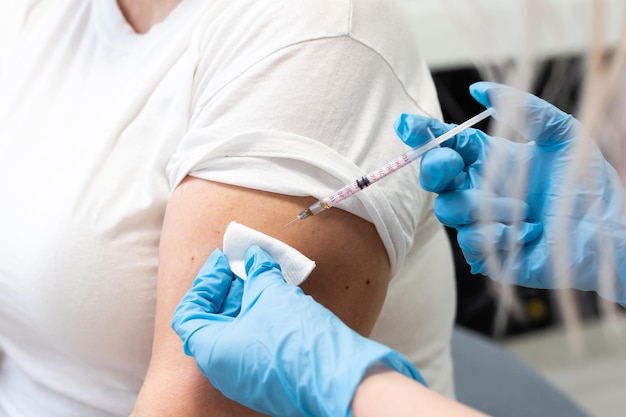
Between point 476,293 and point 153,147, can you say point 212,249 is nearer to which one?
point 153,147

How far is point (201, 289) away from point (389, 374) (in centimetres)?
25

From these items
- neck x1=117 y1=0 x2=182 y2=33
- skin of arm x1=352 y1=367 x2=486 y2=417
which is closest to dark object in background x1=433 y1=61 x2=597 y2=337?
neck x1=117 y1=0 x2=182 y2=33

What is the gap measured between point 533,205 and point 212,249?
1.54 ft

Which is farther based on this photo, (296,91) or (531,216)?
(531,216)

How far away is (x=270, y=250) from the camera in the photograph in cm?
85

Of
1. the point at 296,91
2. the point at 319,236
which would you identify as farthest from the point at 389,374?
the point at 296,91

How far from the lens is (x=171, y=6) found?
1016 millimetres

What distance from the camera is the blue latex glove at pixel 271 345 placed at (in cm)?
75

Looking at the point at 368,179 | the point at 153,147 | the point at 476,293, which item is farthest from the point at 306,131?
the point at 476,293

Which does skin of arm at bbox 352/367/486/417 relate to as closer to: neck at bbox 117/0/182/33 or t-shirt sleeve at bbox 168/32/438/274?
t-shirt sleeve at bbox 168/32/438/274

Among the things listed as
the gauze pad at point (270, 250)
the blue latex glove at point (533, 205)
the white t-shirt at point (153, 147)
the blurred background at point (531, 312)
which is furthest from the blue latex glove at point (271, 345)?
the blurred background at point (531, 312)

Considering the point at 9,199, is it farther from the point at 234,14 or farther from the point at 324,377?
the point at 324,377

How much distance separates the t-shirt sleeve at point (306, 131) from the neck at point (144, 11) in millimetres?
187

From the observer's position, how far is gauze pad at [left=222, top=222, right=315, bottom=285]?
84 centimetres
